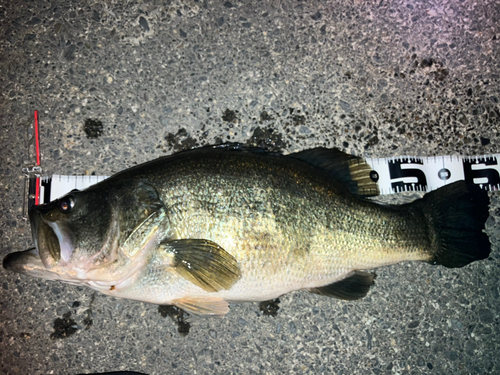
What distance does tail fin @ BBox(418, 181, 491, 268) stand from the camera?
6.83 feet

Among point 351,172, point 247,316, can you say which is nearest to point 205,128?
point 351,172

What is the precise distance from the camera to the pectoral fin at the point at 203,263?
5.82 ft

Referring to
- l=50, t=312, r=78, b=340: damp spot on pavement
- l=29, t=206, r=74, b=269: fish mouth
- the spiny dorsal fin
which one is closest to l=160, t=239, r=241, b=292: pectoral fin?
l=29, t=206, r=74, b=269: fish mouth

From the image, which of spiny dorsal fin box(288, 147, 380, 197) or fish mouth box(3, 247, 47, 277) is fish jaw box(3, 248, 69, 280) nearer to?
fish mouth box(3, 247, 47, 277)

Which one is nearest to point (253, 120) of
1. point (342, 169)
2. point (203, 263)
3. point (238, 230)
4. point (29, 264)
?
point (342, 169)

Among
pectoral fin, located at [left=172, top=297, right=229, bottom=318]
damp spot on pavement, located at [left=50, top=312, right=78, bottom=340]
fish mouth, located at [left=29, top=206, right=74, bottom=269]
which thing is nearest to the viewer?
fish mouth, located at [left=29, top=206, right=74, bottom=269]

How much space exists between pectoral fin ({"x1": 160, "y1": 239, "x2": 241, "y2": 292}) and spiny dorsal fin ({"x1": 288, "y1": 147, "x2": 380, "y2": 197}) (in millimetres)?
745

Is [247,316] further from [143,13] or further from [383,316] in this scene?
[143,13]

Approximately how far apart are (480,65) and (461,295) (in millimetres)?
1699

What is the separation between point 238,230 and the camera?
1817 millimetres

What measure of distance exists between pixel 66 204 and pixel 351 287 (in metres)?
1.64

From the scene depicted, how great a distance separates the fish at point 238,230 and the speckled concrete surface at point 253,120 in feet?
1.34

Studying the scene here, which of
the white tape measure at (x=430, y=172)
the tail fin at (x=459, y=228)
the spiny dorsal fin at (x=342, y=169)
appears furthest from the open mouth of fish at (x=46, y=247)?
the tail fin at (x=459, y=228)

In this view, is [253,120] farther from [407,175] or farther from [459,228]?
[459,228]
